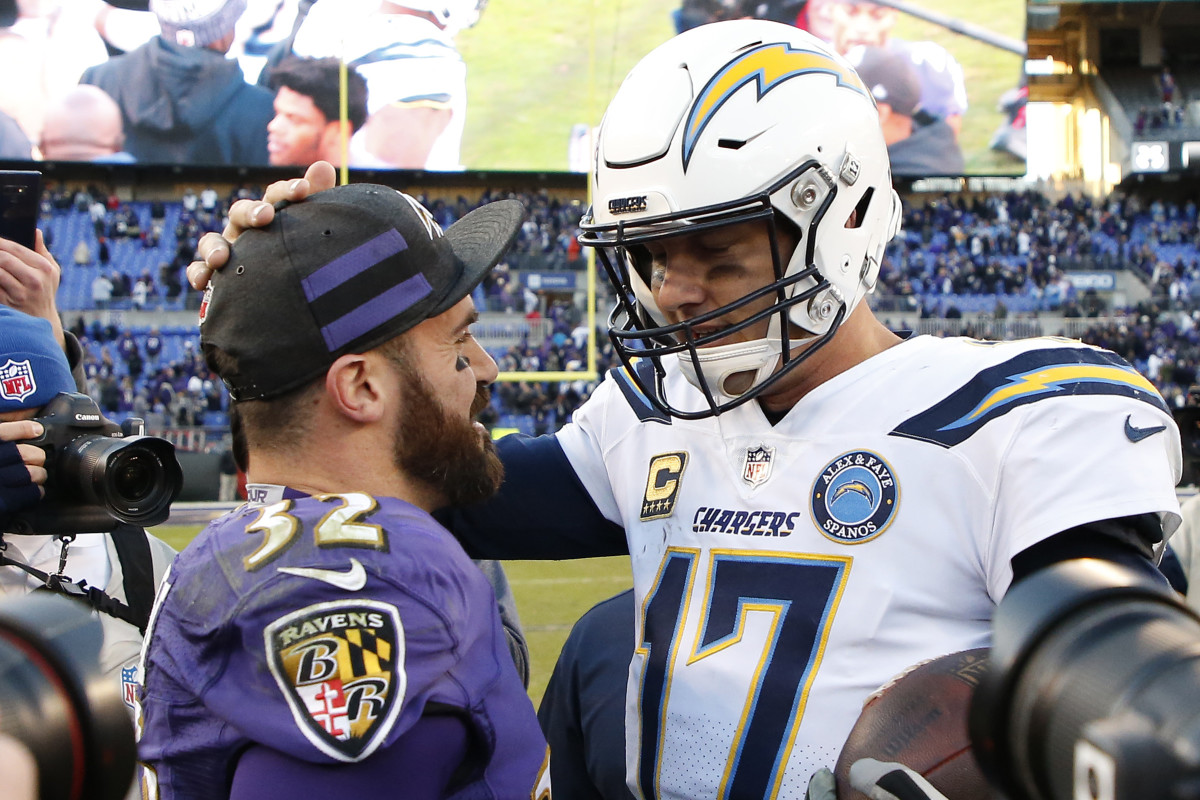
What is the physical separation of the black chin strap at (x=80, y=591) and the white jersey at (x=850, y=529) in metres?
1.29

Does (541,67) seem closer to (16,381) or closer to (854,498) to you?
(16,381)

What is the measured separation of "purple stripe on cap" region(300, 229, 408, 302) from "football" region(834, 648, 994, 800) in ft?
2.97

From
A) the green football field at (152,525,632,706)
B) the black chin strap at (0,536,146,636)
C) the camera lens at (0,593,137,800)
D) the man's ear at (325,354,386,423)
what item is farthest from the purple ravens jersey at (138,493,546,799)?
the green football field at (152,525,632,706)

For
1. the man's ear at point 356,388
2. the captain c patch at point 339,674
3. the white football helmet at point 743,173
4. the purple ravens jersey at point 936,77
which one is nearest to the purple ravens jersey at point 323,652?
the captain c patch at point 339,674

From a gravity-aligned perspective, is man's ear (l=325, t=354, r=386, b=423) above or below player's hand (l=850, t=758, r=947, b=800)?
above

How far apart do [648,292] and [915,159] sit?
22652 mm

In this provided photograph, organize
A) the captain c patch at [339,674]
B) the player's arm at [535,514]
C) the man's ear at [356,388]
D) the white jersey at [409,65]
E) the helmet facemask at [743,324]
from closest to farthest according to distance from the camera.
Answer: the captain c patch at [339,674] < the man's ear at [356,388] < the helmet facemask at [743,324] < the player's arm at [535,514] < the white jersey at [409,65]

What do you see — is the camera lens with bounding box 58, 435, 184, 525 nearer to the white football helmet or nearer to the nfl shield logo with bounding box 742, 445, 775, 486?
the white football helmet

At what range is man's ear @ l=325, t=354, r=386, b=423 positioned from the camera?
157 centimetres

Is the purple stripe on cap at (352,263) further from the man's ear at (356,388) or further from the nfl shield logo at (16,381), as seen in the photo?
the nfl shield logo at (16,381)

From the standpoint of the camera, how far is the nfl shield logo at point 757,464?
5.55 ft

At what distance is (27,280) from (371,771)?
2.11m

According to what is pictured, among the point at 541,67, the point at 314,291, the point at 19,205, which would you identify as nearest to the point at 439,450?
the point at 314,291

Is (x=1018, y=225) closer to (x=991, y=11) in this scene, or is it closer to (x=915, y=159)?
(x=915, y=159)
